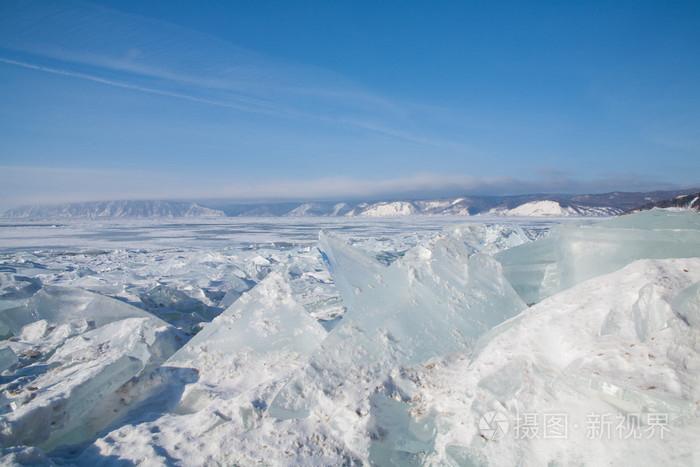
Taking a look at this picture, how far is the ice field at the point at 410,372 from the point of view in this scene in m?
1.41

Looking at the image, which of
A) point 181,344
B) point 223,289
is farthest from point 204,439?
point 223,289

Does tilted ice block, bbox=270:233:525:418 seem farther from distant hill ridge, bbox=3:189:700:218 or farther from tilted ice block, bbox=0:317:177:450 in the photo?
distant hill ridge, bbox=3:189:700:218

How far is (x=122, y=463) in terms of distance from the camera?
1453 millimetres

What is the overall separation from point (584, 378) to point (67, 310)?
362 cm

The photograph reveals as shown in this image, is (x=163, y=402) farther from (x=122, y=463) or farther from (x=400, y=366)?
(x=400, y=366)

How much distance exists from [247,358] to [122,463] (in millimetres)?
800

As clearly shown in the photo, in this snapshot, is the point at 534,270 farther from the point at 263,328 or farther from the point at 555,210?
the point at 555,210

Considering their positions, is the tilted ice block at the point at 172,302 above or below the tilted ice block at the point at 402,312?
below

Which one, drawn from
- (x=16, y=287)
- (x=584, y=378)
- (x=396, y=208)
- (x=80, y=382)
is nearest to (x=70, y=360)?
(x=80, y=382)

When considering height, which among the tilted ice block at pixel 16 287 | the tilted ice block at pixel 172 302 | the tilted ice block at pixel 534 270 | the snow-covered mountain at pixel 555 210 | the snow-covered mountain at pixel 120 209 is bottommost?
the snow-covered mountain at pixel 555 210

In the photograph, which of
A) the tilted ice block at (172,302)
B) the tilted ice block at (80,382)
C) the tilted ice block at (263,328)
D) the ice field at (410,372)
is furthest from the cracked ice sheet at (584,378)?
the tilted ice block at (172,302)

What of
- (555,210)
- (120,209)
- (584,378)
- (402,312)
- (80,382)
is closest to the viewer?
(584,378)

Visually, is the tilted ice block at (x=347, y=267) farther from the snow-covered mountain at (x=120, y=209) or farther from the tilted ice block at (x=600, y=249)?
the snow-covered mountain at (x=120, y=209)

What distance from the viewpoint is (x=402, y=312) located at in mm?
2135
